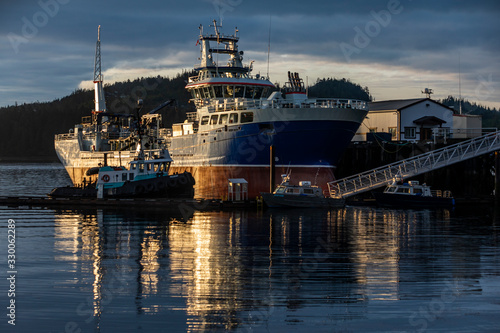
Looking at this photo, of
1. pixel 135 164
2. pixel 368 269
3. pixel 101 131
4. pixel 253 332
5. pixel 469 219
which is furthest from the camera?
pixel 101 131

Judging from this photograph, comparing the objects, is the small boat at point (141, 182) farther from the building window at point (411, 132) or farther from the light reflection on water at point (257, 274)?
the building window at point (411, 132)

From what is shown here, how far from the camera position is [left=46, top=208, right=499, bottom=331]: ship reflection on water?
58.1 ft

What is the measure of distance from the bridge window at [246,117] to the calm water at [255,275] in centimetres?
1577

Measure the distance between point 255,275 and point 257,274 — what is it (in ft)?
0.67

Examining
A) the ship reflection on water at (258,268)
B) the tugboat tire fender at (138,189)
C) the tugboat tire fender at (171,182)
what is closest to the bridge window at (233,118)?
the tugboat tire fender at (171,182)

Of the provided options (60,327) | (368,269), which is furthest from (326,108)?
(60,327)

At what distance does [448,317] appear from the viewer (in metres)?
17.6

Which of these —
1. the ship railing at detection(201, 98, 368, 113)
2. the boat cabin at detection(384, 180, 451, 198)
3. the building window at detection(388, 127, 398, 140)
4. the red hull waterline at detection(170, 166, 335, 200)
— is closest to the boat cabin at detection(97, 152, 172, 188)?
the red hull waterline at detection(170, 166, 335, 200)

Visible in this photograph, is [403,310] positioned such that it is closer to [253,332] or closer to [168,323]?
[253,332]

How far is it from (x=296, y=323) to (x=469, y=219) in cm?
2725

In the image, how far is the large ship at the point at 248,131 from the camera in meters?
50.6

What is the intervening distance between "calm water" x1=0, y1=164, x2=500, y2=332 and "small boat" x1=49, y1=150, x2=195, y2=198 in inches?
342

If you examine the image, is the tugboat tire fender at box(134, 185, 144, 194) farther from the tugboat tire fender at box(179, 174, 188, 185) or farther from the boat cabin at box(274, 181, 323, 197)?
the boat cabin at box(274, 181, 323, 197)

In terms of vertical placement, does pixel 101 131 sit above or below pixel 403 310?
above
